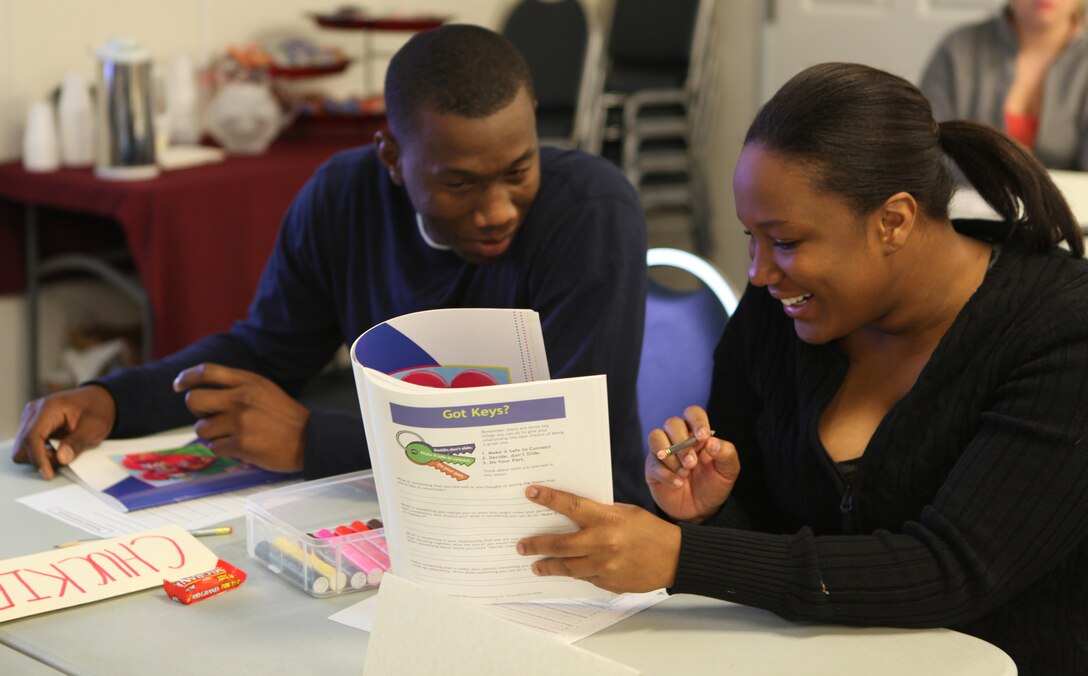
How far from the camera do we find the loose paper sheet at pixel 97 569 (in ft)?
4.14

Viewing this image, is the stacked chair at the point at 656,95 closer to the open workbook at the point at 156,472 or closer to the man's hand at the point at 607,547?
the open workbook at the point at 156,472

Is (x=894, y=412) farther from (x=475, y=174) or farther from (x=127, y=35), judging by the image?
(x=127, y=35)

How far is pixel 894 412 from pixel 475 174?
2.09 ft

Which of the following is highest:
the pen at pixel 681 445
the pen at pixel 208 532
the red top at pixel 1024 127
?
the red top at pixel 1024 127

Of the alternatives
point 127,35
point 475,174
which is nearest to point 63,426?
point 475,174

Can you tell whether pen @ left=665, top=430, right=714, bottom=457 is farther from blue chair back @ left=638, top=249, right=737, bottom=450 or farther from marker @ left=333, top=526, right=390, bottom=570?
blue chair back @ left=638, top=249, right=737, bottom=450

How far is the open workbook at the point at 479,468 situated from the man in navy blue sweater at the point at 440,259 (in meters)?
0.44

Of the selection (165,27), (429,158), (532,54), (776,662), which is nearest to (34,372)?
(165,27)

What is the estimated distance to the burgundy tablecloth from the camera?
10.6ft

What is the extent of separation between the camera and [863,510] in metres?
1.38

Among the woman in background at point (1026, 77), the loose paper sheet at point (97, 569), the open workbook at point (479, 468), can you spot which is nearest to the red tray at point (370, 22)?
the woman in background at point (1026, 77)

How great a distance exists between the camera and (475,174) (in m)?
1.68

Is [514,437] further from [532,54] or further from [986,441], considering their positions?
[532,54]

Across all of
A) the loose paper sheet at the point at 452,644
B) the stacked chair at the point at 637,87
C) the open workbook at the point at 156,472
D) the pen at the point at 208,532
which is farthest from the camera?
the stacked chair at the point at 637,87
